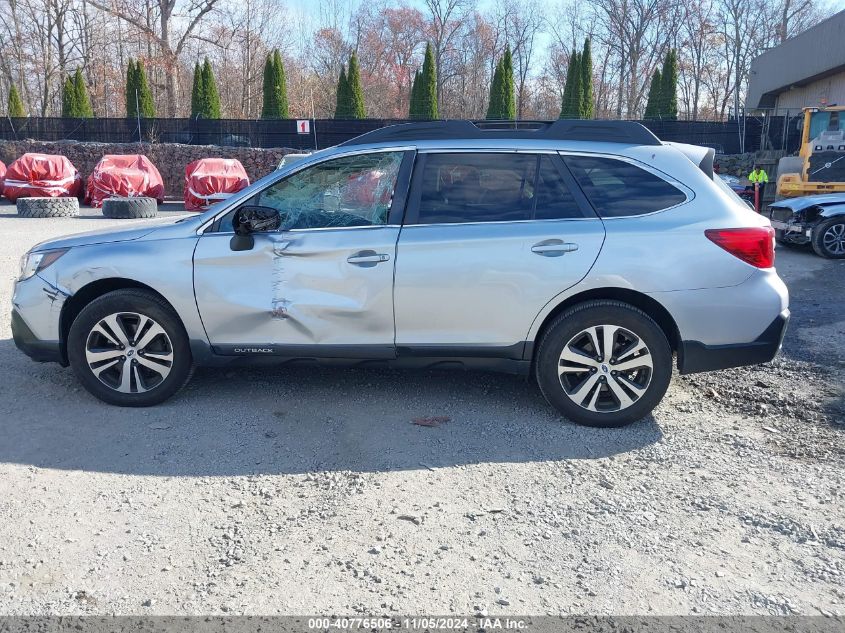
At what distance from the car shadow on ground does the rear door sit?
516 mm

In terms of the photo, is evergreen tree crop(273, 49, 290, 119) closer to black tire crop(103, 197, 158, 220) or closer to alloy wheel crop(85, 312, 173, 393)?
black tire crop(103, 197, 158, 220)

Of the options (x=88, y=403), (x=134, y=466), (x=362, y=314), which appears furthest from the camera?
(x=88, y=403)

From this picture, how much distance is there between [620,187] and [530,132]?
70cm

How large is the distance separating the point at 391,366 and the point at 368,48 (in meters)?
55.9

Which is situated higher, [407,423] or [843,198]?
[843,198]

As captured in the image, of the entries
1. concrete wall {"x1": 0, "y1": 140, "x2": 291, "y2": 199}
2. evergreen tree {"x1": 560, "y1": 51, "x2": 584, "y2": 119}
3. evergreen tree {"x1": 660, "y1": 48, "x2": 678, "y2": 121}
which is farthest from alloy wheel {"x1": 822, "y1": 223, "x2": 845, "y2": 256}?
evergreen tree {"x1": 560, "y1": 51, "x2": 584, "y2": 119}

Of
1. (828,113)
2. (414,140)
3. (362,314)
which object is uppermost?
(828,113)

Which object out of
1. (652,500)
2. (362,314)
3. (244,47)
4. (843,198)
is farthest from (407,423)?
(244,47)

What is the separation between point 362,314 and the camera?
4.51m

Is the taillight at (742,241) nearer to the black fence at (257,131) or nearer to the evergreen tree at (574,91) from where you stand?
the black fence at (257,131)

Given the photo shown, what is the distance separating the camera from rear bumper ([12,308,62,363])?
15.6ft

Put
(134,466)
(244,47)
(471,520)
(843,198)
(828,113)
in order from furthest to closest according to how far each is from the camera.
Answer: (244,47), (828,113), (843,198), (134,466), (471,520)

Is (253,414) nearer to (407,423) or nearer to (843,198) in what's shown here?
(407,423)

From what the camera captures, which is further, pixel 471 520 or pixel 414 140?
pixel 414 140
